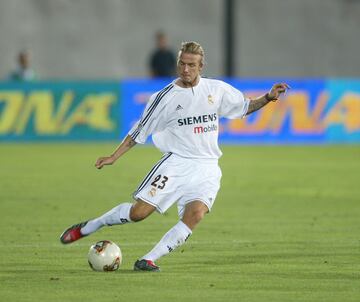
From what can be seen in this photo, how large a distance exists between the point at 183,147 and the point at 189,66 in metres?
0.70

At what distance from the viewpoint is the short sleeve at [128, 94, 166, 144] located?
9898 mm

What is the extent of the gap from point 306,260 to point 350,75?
2795 cm

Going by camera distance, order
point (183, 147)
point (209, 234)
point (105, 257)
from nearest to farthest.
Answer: point (105, 257) < point (183, 147) < point (209, 234)

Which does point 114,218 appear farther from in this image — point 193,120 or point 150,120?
point 193,120

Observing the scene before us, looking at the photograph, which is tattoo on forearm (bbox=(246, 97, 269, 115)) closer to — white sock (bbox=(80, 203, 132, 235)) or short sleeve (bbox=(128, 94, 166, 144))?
short sleeve (bbox=(128, 94, 166, 144))

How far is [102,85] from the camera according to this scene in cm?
2642

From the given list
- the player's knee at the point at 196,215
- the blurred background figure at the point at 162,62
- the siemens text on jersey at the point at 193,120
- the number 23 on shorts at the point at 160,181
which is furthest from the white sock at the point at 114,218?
the blurred background figure at the point at 162,62

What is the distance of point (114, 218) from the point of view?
32.3 ft

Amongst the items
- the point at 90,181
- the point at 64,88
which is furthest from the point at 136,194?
the point at 64,88

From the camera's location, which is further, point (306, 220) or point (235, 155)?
point (235, 155)

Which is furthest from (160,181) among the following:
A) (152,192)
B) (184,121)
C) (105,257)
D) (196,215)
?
(105,257)

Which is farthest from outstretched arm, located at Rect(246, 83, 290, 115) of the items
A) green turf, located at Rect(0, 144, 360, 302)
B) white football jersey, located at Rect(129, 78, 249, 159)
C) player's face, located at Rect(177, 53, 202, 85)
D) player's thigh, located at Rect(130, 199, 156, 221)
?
green turf, located at Rect(0, 144, 360, 302)

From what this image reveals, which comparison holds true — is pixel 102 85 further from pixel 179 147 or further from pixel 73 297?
pixel 73 297

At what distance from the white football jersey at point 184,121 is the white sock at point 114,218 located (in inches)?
23.6
